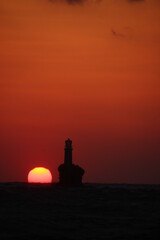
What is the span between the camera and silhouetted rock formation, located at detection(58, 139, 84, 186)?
94875 mm

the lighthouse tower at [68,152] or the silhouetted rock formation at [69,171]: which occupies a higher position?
the lighthouse tower at [68,152]

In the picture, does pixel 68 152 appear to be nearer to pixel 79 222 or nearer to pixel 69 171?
pixel 69 171

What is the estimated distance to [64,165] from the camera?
96.8m

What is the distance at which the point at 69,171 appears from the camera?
3812 inches

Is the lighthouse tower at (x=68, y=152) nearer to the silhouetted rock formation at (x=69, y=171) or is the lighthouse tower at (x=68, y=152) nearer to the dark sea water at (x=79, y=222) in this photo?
the silhouetted rock formation at (x=69, y=171)

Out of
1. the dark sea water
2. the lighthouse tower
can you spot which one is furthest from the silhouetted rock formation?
the dark sea water

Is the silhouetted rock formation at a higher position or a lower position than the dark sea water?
higher

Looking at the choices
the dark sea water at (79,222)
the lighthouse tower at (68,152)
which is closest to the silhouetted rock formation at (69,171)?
the lighthouse tower at (68,152)

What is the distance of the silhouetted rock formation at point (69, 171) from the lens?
9488cm

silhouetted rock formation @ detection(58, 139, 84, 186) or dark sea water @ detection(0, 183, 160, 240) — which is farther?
silhouetted rock formation @ detection(58, 139, 84, 186)

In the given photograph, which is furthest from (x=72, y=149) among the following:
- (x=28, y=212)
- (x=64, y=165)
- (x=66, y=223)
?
(x=66, y=223)

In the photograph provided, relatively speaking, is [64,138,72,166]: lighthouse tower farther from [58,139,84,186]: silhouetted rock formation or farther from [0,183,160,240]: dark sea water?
[0,183,160,240]: dark sea water

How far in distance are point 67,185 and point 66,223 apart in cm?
6099

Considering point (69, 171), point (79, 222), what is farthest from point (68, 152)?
point (79, 222)
